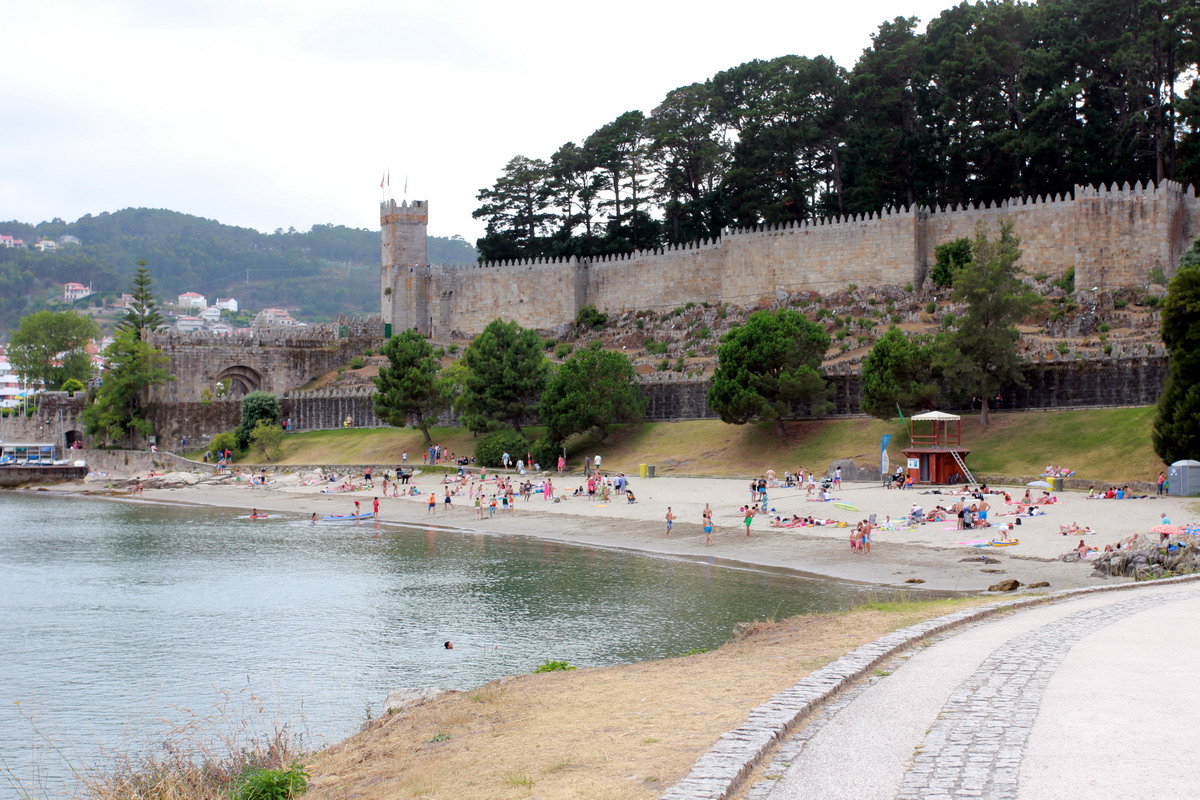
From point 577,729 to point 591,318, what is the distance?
4725 centimetres

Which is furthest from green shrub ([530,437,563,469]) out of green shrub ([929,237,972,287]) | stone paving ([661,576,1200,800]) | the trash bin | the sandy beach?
stone paving ([661,576,1200,800])

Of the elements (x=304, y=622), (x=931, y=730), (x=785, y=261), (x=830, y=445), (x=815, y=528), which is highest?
(x=785, y=261)

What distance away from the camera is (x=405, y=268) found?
6212cm

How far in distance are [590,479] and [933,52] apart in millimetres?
26300

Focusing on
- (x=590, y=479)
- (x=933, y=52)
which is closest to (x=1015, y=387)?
(x=590, y=479)

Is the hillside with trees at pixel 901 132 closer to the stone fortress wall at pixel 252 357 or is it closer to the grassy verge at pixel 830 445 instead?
the stone fortress wall at pixel 252 357

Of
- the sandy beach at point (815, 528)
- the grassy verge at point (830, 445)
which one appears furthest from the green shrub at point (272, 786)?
the grassy verge at point (830, 445)

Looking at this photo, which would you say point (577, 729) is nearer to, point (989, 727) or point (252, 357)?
point (989, 727)

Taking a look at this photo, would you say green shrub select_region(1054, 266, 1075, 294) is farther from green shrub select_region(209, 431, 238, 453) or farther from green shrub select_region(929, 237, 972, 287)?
green shrub select_region(209, 431, 238, 453)

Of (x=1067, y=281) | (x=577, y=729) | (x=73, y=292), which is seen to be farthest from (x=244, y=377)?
(x=73, y=292)

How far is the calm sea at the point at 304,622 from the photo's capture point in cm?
1295

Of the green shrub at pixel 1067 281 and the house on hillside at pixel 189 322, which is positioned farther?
the house on hillside at pixel 189 322

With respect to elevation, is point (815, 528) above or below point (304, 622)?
above

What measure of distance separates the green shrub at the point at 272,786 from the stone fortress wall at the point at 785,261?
37320 mm
